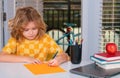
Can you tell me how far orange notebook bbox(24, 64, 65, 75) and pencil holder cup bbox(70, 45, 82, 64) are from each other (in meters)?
0.11

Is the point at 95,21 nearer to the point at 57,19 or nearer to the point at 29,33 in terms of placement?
the point at 29,33

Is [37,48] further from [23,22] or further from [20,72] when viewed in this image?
[20,72]

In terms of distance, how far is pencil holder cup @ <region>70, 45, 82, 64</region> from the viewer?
5.23 ft

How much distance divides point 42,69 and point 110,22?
1.82m

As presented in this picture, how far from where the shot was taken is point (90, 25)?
304 cm

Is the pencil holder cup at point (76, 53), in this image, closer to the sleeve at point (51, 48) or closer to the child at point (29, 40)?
the child at point (29, 40)

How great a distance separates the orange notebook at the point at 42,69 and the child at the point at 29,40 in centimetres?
15

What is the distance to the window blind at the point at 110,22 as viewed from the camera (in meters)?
3.11

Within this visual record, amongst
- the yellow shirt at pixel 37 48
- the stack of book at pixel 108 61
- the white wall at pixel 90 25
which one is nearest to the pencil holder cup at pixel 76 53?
the stack of book at pixel 108 61

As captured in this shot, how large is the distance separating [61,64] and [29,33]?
1.11 feet

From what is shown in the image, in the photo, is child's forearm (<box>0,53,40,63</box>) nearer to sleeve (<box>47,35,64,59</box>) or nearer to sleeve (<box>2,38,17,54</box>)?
sleeve (<box>2,38,17,54</box>)

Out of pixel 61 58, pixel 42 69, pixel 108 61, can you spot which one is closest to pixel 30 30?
pixel 61 58

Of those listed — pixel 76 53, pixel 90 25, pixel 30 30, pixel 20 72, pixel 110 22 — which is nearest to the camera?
pixel 20 72

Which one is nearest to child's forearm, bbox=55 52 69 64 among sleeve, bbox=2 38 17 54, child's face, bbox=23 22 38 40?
child's face, bbox=23 22 38 40
